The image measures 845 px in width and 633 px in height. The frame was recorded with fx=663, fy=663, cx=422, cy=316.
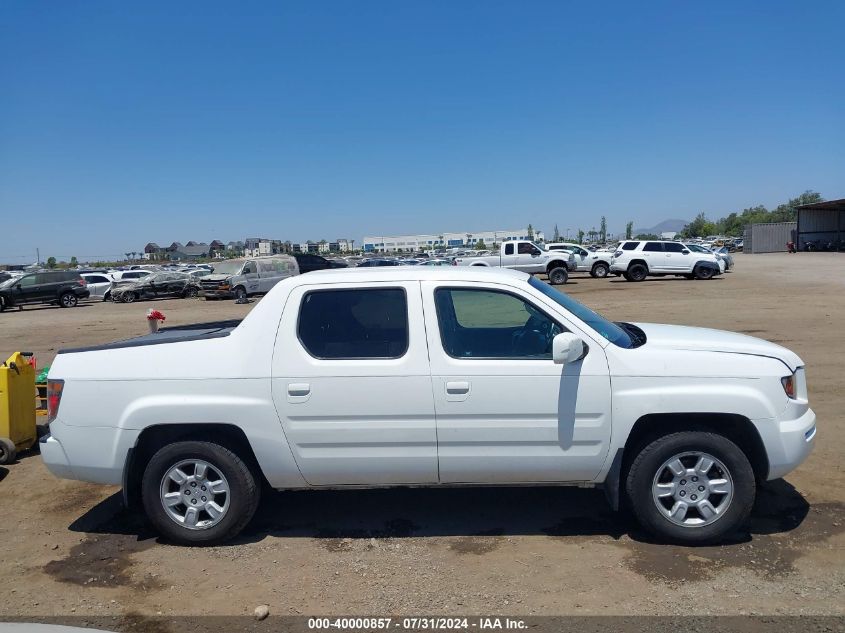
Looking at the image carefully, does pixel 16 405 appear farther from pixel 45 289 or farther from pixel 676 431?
pixel 45 289

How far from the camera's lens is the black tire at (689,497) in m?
4.14

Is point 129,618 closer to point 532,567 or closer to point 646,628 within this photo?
point 532,567

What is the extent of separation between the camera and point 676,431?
13.9 ft

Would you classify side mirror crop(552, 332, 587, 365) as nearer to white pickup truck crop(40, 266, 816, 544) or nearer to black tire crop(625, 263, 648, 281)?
white pickup truck crop(40, 266, 816, 544)

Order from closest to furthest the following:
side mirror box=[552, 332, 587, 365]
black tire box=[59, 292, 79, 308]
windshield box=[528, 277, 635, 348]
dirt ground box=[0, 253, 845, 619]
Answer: dirt ground box=[0, 253, 845, 619], side mirror box=[552, 332, 587, 365], windshield box=[528, 277, 635, 348], black tire box=[59, 292, 79, 308]

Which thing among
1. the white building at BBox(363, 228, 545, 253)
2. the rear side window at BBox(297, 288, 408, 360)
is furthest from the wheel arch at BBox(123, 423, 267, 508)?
the white building at BBox(363, 228, 545, 253)

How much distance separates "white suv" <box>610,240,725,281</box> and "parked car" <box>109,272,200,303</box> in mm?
21984

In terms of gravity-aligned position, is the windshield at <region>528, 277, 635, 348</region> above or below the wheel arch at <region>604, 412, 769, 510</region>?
above

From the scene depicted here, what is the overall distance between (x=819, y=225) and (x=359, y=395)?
251 ft

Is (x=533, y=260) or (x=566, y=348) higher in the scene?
(x=566, y=348)

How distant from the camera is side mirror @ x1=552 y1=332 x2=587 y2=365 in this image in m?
4.00

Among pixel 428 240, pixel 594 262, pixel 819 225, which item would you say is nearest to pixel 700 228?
pixel 428 240

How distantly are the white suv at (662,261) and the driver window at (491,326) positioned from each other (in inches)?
1161

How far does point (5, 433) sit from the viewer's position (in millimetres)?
6457
